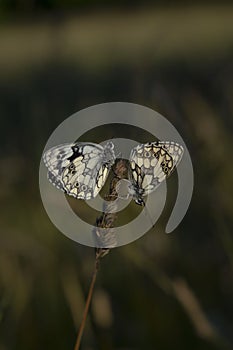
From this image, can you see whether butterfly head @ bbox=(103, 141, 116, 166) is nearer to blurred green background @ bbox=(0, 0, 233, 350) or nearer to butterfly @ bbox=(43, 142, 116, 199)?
butterfly @ bbox=(43, 142, 116, 199)

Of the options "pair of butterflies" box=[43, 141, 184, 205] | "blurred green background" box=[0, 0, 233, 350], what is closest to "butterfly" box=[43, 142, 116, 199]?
"pair of butterflies" box=[43, 141, 184, 205]

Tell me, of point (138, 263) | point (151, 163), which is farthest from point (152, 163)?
point (138, 263)

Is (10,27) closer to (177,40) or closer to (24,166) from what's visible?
(177,40)

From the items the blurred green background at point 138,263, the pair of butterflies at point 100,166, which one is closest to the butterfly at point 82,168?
the pair of butterflies at point 100,166

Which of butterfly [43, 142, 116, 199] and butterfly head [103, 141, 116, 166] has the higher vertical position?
butterfly head [103, 141, 116, 166]

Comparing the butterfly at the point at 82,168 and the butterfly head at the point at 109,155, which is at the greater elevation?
the butterfly head at the point at 109,155

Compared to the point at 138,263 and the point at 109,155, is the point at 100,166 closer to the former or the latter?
the point at 109,155

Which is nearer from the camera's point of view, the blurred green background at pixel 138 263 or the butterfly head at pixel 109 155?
the butterfly head at pixel 109 155

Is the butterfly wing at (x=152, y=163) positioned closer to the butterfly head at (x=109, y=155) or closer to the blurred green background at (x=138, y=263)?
the butterfly head at (x=109, y=155)

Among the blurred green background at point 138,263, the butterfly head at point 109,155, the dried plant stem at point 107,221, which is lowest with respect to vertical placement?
the blurred green background at point 138,263
